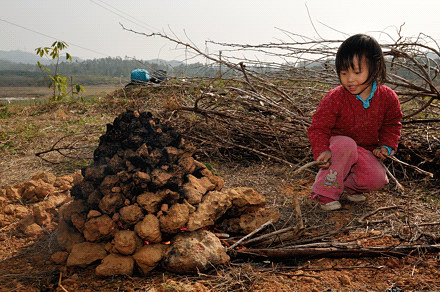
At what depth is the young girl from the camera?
2.54 m

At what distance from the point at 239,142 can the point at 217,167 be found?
0.50m

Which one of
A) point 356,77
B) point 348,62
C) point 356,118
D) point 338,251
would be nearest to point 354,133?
point 356,118

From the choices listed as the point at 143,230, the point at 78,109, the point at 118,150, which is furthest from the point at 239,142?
the point at 78,109

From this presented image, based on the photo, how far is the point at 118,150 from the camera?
2.40 m

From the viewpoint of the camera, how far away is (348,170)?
273cm

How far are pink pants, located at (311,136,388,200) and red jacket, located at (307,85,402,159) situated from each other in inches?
4.1

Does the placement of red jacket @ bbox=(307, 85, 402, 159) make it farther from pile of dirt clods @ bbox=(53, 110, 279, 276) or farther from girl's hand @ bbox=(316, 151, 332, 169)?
pile of dirt clods @ bbox=(53, 110, 279, 276)

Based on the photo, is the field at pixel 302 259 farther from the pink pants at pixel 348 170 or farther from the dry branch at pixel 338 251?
the pink pants at pixel 348 170

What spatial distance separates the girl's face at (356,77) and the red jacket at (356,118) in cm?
15

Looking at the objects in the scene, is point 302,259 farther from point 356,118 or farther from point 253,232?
point 356,118

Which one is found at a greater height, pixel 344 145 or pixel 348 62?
pixel 348 62

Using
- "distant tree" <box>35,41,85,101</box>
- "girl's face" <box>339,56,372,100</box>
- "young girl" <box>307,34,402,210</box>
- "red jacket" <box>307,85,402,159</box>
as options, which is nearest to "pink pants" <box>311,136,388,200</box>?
"young girl" <box>307,34,402,210</box>

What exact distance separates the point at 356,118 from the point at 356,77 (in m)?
0.41

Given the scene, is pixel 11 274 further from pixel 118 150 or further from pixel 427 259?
pixel 427 259
